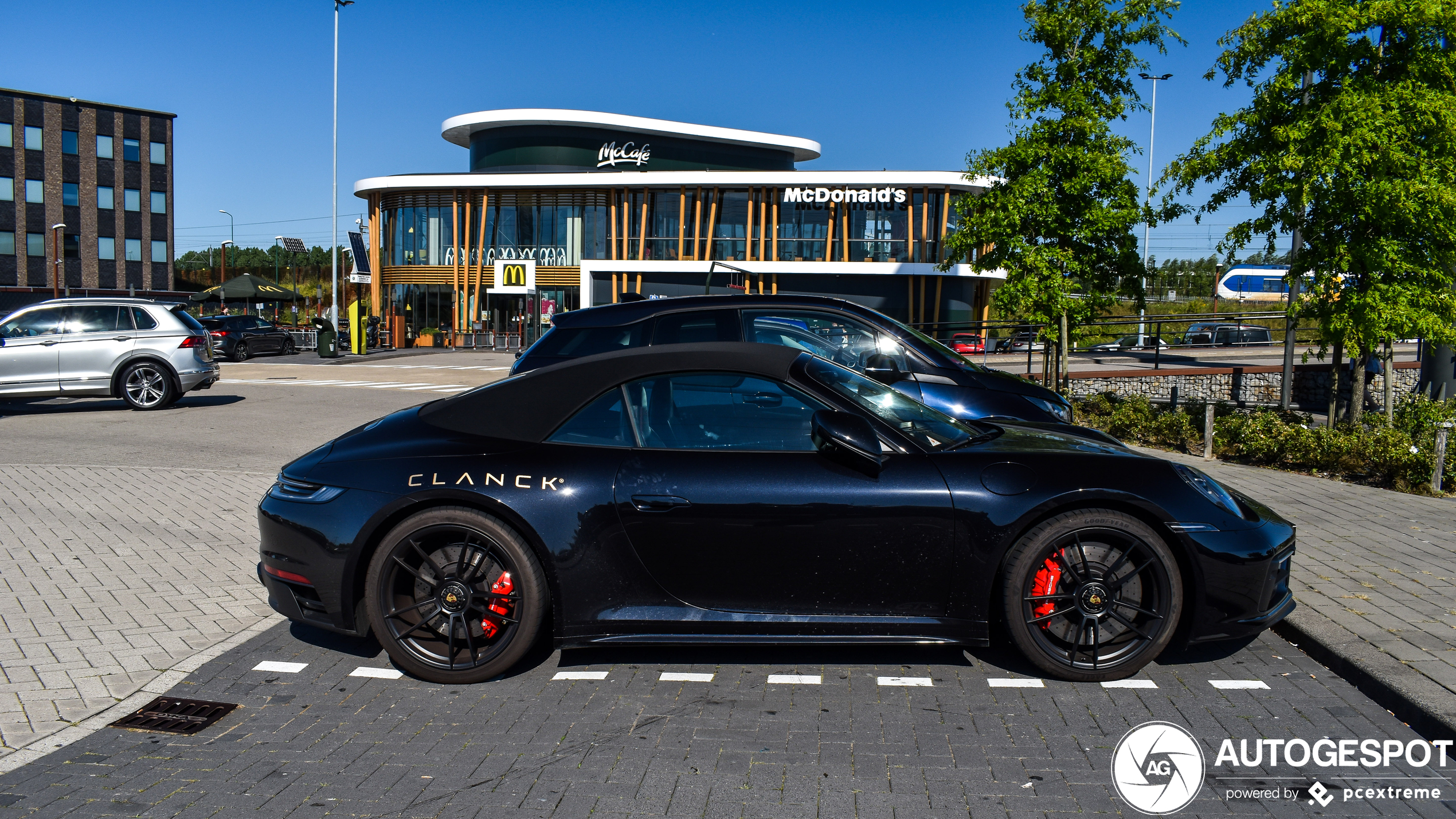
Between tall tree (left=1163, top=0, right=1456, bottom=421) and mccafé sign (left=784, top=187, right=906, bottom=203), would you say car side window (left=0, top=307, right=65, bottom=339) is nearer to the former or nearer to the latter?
tall tree (left=1163, top=0, right=1456, bottom=421)

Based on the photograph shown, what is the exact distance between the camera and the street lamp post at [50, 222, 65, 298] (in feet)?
208

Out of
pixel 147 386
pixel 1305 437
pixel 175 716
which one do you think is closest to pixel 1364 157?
pixel 1305 437

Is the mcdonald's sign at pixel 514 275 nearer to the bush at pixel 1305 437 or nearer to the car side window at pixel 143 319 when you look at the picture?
the car side window at pixel 143 319

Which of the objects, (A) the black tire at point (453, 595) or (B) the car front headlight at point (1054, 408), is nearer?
(A) the black tire at point (453, 595)

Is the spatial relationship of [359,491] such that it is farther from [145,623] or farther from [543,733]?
[145,623]

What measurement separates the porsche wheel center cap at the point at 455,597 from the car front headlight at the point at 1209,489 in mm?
3021

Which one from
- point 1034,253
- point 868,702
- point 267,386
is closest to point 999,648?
point 868,702

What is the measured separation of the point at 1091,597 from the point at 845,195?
4763 cm

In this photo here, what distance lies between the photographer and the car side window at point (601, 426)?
429 centimetres

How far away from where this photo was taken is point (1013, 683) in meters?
4.27

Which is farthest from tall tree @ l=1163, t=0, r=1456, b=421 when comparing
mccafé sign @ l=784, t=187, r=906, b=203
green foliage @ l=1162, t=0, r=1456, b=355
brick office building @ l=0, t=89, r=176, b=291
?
brick office building @ l=0, t=89, r=176, b=291

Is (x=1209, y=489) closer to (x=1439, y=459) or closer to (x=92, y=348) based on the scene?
(x=1439, y=459)

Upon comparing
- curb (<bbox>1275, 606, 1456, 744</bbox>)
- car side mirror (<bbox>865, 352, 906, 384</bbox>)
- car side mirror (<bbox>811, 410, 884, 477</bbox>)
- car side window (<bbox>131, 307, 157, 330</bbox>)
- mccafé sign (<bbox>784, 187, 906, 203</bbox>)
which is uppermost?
mccafé sign (<bbox>784, 187, 906, 203</bbox>)

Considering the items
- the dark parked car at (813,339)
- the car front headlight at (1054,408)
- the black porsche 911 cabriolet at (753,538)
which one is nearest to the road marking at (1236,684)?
the black porsche 911 cabriolet at (753,538)
